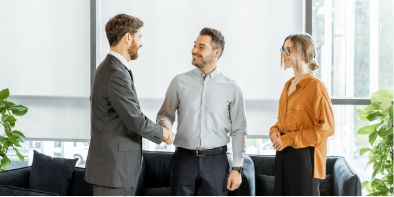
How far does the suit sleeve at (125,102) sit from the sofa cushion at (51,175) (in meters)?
1.63

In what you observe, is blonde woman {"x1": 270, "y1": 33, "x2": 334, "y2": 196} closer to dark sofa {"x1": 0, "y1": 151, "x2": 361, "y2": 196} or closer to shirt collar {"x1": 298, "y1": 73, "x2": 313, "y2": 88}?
shirt collar {"x1": 298, "y1": 73, "x2": 313, "y2": 88}

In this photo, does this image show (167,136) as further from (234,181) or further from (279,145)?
(279,145)

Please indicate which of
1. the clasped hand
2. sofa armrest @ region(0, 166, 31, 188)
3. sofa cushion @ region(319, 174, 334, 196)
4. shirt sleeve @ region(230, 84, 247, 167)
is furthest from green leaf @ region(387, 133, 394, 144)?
sofa armrest @ region(0, 166, 31, 188)

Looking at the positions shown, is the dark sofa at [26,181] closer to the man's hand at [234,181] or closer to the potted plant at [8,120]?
the potted plant at [8,120]

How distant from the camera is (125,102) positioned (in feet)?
5.36

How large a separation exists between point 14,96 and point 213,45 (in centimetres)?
261

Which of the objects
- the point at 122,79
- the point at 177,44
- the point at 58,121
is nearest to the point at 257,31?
the point at 177,44

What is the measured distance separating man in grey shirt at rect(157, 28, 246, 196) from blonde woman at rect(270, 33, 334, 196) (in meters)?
0.28

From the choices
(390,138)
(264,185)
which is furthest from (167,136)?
(390,138)

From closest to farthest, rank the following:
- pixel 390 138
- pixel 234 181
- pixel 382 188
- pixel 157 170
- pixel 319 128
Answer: pixel 319 128 < pixel 234 181 < pixel 390 138 < pixel 382 188 < pixel 157 170

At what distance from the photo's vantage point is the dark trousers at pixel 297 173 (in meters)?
1.80

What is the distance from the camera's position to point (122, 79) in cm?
165

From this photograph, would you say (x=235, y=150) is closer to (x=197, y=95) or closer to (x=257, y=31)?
(x=197, y=95)

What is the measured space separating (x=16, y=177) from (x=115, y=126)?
1.80 metres
